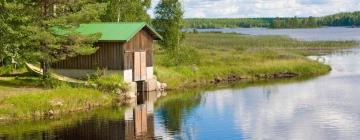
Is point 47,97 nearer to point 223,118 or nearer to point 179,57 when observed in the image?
point 223,118

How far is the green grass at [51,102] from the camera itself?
128 feet

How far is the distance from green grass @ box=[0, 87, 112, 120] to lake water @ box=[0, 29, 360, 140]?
Result: 3.89 ft

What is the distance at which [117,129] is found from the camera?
37031 millimetres

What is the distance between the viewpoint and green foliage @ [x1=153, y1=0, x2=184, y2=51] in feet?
216

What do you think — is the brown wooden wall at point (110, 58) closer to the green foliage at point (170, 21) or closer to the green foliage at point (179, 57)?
the green foliage at point (179, 57)

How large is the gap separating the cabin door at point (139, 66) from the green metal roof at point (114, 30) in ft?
7.10

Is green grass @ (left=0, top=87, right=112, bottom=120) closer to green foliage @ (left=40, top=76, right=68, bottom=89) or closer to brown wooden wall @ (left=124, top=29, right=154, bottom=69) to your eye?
green foliage @ (left=40, top=76, right=68, bottom=89)

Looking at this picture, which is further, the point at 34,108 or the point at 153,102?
the point at 153,102

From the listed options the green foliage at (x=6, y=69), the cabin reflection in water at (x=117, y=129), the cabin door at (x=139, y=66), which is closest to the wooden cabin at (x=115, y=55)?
the cabin door at (x=139, y=66)

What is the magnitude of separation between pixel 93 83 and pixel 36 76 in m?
6.23

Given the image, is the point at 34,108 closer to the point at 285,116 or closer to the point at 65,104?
the point at 65,104

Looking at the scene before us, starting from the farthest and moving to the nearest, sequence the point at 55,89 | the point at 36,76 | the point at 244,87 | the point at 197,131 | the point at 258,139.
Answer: the point at 244,87
the point at 36,76
the point at 55,89
the point at 197,131
the point at 258,139

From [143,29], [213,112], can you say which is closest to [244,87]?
[143,29]

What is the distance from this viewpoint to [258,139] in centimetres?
3300
